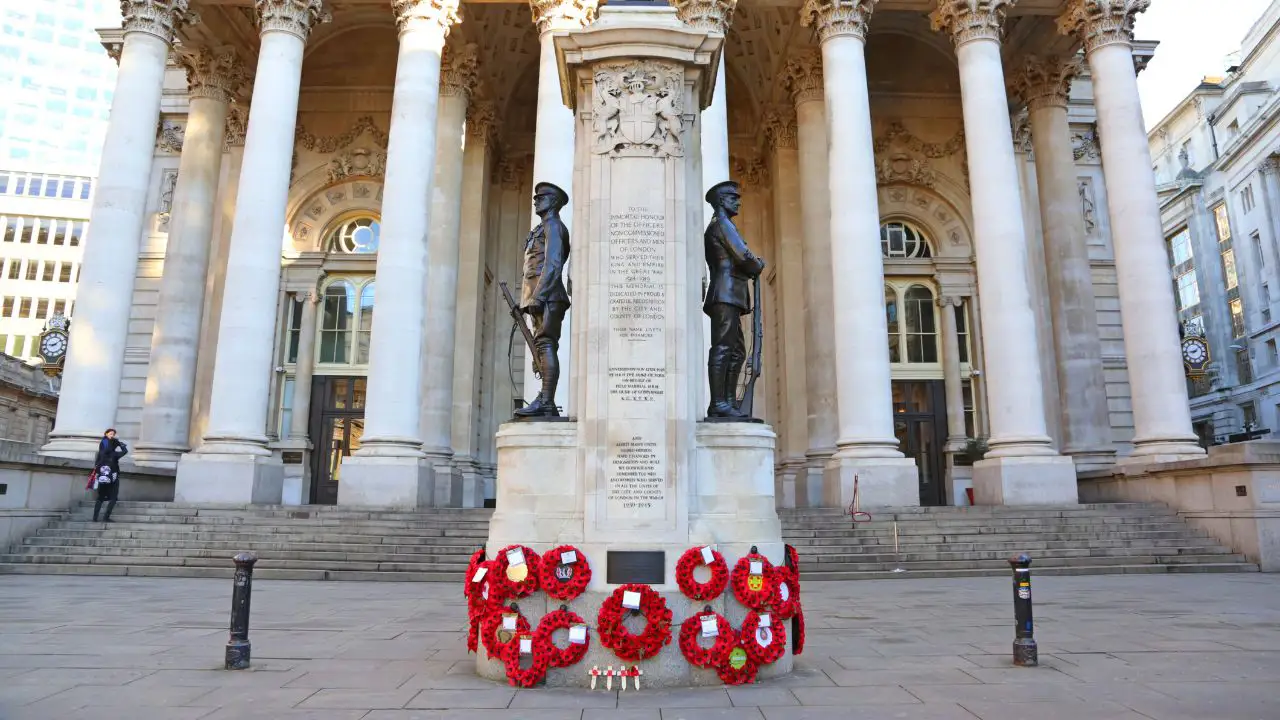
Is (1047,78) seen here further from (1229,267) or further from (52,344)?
(52,344)

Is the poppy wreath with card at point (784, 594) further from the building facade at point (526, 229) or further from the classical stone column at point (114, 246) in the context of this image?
the classical stone column at point (114, 246)

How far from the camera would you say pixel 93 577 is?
15000 mm

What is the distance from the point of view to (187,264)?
82.6 ft

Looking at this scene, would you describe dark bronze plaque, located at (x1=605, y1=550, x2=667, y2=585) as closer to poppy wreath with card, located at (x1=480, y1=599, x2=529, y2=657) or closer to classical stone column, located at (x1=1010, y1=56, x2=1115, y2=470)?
poppy wreath with card, located at (x1=480, y1=599, x2=529, y2=657)

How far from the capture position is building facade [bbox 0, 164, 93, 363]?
238 ft

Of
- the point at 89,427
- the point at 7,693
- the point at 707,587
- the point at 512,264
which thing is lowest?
the point at 7,693

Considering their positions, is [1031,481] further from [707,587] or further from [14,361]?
[14,361]

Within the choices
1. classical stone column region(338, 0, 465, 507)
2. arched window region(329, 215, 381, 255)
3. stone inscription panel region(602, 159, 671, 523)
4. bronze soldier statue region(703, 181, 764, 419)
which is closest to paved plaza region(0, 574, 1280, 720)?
stone inscription panel region(602, 159, 671, 523)

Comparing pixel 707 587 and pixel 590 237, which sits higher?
pixel 590 237

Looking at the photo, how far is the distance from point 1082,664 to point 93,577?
53.9ft

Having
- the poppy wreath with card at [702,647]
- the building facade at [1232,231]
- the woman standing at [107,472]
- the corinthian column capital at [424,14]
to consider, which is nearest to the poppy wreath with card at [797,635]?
the poppy wreath with card at [702,647]

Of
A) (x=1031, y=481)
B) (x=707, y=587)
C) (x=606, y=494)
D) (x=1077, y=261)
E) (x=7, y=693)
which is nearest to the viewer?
(x=7, y=693)

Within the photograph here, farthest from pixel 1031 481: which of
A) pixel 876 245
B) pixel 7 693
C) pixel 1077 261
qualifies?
pixel 7 693

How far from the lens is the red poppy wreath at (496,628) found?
651 centimetres
